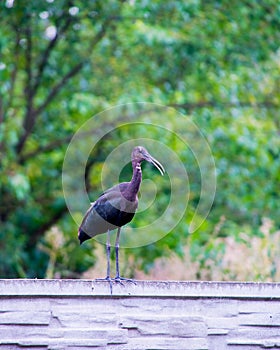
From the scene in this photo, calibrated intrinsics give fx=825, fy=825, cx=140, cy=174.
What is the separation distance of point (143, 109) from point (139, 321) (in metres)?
4.37

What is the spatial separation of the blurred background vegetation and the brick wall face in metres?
3.16

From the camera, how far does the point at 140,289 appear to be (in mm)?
4660

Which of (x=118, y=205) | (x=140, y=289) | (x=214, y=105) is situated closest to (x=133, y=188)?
(x=118, y=205)

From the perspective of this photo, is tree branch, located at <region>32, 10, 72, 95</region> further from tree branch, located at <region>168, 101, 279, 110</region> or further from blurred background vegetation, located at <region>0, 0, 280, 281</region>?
tree branch, located at <region>168, 101, 279, 110</region>

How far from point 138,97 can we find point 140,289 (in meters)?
4.14

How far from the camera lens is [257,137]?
912cm

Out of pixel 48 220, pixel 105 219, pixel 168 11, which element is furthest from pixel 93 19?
pixel 105 219

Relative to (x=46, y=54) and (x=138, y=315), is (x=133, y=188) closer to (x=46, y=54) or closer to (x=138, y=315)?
(x=138, y=315)

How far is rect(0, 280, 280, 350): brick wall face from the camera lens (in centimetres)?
452

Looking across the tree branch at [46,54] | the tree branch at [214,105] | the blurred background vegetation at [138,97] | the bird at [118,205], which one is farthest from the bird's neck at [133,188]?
the tree branch at [46,54]

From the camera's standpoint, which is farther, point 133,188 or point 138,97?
point 138,97

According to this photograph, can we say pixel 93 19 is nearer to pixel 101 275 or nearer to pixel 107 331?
pixel 101 275

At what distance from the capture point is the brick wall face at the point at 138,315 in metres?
4.52

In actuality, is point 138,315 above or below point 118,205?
below
